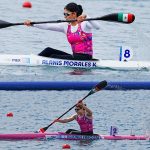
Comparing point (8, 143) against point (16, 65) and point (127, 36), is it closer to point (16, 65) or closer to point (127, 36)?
point (16, 65)

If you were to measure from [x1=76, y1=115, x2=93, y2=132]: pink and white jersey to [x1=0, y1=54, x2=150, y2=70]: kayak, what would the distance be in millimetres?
9335

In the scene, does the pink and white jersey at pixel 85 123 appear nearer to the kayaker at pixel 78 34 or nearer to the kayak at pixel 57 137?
the kayak at pixel 57 137

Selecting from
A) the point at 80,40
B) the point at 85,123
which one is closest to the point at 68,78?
the point at 80,40

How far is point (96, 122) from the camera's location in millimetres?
25812

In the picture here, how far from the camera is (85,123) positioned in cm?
2384

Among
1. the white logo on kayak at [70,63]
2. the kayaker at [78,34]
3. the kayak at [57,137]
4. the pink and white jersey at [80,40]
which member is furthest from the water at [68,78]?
the pink and white jersey at [80,40]

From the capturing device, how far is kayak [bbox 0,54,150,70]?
109 ft

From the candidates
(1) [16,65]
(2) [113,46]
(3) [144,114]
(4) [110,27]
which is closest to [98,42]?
(2) [113,46]

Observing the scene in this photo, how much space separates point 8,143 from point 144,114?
4148 millimetres

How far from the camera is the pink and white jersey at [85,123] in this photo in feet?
78.2

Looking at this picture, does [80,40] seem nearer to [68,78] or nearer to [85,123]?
[68,78]

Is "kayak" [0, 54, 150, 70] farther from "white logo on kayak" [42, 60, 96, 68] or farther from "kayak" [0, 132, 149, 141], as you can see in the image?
"kayak" [0, 132, 149, 141]

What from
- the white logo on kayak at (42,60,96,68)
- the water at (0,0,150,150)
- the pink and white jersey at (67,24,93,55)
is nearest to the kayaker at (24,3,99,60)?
the pink and white jersey at (67,24,93,55)

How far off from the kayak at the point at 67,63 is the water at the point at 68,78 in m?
A: 0.28
